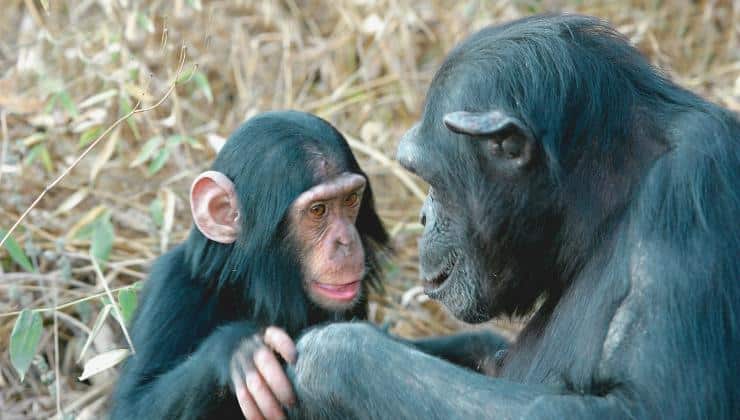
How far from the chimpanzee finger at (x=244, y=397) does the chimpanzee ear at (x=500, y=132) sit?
3.74 feet

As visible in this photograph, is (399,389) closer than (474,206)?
Yes

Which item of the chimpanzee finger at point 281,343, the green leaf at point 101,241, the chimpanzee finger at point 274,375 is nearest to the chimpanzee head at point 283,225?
the green leaf at point 101,241

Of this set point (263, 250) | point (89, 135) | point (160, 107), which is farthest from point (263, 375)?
point (160, 107)

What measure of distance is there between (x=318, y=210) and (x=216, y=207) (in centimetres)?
46

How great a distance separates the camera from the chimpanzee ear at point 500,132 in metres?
3.49

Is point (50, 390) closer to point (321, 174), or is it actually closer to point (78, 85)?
point (321, 174)

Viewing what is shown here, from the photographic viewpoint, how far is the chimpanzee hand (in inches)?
143

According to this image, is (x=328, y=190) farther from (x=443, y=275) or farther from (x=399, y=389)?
(x=399, y=389)

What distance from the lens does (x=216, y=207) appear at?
4961 millimetres

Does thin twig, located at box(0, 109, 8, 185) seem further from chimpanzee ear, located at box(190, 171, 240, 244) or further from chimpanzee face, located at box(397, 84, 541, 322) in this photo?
chimpanzee face, located at box(397, 84, 541, 322)

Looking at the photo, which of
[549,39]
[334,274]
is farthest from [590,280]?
[334,274]

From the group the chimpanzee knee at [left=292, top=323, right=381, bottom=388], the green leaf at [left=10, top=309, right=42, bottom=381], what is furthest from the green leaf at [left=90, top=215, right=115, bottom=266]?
the chimpanzee knee at [left=292, top=323, right=381, bottom=388]

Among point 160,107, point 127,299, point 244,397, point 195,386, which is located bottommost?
point 195,386

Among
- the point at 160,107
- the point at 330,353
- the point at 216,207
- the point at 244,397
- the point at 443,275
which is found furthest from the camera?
the point at 160,107
